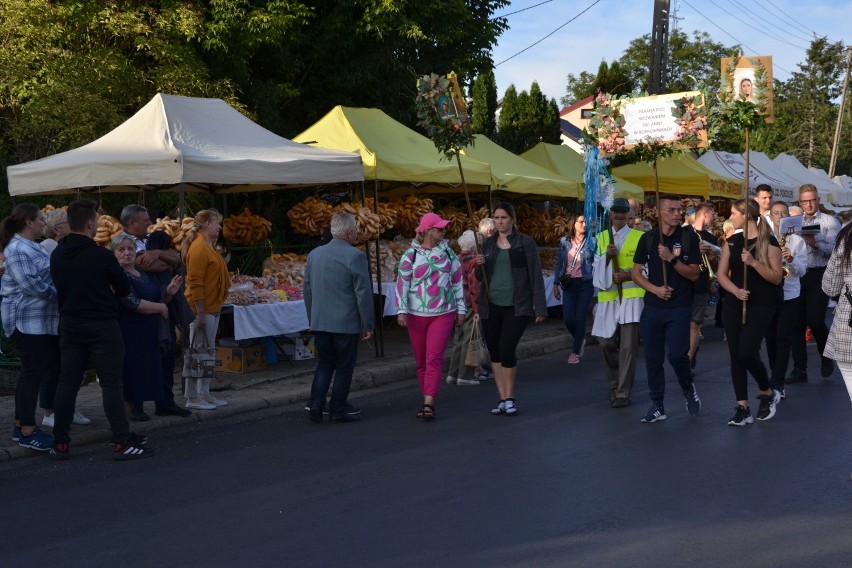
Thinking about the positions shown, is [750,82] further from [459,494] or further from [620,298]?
[459,494]

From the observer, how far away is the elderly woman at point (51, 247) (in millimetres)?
8609

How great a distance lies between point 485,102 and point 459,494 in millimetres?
29885

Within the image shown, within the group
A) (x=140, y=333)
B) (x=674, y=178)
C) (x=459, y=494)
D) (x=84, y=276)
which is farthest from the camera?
(x=674, y=178)

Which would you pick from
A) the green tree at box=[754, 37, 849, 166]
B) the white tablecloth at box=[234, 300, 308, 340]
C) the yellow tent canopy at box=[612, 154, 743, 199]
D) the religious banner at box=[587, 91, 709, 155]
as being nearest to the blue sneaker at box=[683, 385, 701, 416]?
the religious banner at box=[587, 91, 709, 155]

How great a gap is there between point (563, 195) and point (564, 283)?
192 inches

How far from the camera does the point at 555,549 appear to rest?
5316mm

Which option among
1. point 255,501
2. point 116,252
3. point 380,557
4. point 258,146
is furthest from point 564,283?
point 380,557

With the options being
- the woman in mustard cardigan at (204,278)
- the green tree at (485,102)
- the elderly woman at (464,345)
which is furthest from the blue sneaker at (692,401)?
the green tree at (485,102)

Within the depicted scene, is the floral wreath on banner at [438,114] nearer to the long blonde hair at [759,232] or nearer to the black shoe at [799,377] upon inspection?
the long blonde hair at [759,232]

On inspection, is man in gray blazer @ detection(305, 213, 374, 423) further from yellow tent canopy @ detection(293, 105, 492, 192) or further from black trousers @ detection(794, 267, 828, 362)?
black trousers @ detection(794, 267, 828, 362)

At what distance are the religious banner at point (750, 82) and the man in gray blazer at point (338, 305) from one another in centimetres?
361

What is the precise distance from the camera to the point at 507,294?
30.5ft

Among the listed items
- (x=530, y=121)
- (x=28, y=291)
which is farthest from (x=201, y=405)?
(x=530, y=121)

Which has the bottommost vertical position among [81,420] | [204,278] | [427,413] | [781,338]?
[427,413]
